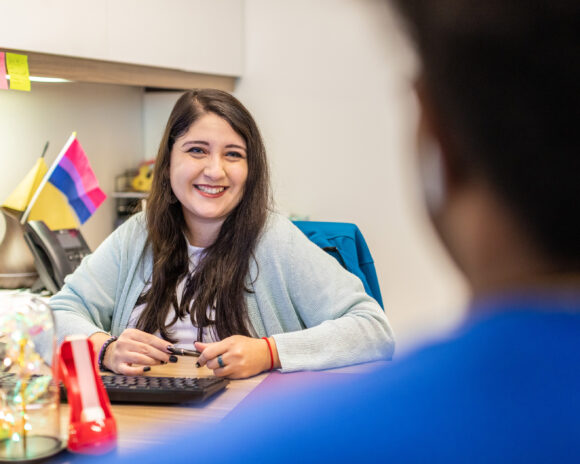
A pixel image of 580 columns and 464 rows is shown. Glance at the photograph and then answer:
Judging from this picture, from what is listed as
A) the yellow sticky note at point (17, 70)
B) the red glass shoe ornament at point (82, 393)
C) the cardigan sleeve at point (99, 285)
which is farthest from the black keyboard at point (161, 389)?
the yellow sticky note at point (17, 70)

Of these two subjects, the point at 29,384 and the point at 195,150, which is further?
the point at 195,150

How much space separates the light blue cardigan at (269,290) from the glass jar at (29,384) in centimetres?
42

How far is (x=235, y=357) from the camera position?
106cm

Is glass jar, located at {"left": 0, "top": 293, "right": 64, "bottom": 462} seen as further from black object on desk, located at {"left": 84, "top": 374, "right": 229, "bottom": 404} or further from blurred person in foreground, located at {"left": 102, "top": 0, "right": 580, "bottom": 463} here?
blurred person in foreground, located at {"left": 102, "top": 0, "right": 580, "bottom": 463}

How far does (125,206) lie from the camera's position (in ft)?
8.66

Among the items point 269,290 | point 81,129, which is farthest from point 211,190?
point 81,129

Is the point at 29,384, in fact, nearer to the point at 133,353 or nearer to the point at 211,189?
the point at 133,353

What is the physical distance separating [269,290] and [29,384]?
62 cm

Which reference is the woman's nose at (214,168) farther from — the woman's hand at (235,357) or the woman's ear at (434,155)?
the woman's ear at (434,155)

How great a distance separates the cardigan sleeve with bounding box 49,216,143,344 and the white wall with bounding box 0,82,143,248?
77 centimetres

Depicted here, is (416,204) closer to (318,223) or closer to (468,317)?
(468,317)

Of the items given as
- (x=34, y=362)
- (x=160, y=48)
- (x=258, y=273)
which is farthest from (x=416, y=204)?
(x=160, y=48)

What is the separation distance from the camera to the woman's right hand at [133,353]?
109 cm

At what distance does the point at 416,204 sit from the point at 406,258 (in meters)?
0.06
